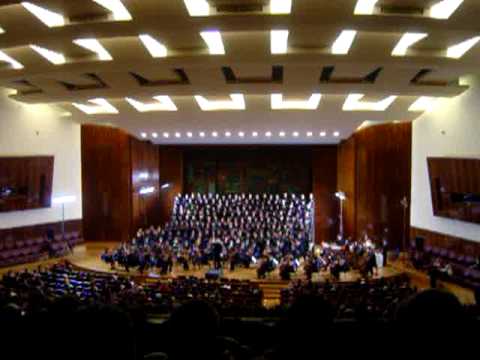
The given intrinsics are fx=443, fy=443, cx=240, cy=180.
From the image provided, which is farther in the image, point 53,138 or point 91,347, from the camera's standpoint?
point 53,138

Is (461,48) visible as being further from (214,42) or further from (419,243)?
(419,243)

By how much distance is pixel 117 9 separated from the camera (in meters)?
10.9

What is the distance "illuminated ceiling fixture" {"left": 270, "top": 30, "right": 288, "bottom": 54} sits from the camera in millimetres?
12466

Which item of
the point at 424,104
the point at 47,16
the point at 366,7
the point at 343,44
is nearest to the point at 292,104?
the point at 424,104

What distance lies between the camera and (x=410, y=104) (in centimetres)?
1784

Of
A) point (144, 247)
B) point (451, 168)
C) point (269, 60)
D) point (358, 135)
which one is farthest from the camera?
point (358, 135)

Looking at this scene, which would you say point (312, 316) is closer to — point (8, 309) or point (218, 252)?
point (8, 309)

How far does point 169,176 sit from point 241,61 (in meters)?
13.8

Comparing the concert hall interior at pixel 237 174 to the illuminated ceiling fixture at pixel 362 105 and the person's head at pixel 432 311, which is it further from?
the illuminated ceiling fixture at pixel 362 105

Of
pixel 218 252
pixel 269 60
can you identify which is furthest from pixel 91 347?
pixel 218 252

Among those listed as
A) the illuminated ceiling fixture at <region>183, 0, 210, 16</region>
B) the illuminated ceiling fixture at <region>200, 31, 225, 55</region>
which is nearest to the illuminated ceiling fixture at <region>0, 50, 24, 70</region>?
the illuminated ceiling fixture at <region>200, 31, 225, 55</region>

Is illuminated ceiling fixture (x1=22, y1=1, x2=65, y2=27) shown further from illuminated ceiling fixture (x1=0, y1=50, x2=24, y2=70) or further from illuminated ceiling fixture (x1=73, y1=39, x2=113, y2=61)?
illuminated ceiling fixture (x1=0, y1=50, x2=24, y2=70)

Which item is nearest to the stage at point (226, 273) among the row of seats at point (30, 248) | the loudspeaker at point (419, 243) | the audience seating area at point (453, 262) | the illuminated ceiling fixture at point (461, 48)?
the audience seating area at point (453, 262)

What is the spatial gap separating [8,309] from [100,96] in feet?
48.1
